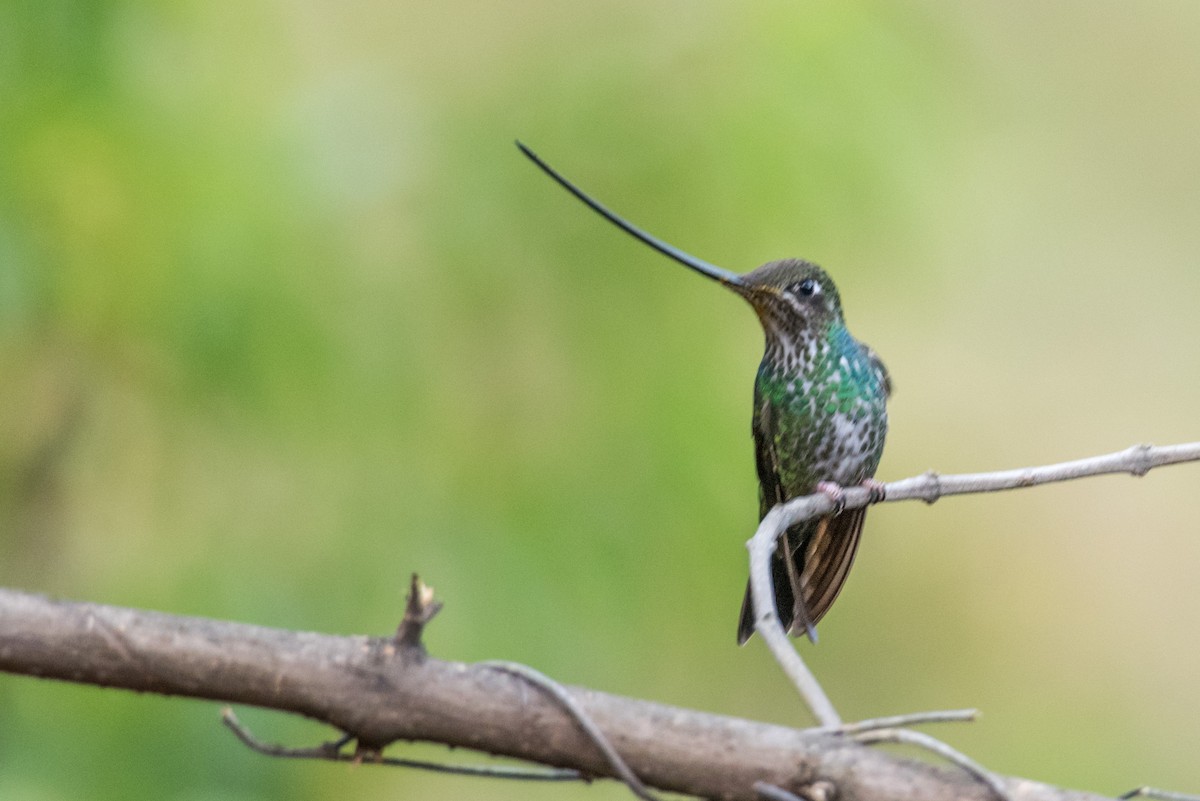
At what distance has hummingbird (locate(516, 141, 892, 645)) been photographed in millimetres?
1291

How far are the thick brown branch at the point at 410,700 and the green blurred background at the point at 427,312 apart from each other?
118cm

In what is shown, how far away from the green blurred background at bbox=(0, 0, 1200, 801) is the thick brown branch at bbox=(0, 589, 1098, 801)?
1.18 metres

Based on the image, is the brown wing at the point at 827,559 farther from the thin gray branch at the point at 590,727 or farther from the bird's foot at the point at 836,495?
the thin gray branch at the point at 590,727

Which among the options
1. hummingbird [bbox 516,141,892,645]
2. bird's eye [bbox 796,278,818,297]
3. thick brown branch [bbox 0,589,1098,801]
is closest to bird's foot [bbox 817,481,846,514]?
hummingbird [bbox 516,141,892,645]

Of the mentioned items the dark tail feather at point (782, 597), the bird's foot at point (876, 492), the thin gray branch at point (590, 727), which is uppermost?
the bird's foot at point (876, 492)

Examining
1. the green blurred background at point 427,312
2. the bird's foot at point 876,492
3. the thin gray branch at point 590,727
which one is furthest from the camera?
the green blurred background at point 427,312

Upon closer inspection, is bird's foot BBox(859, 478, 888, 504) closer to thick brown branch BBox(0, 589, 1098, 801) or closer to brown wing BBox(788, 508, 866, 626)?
brown wing BBox(788, 508, 866, 626)

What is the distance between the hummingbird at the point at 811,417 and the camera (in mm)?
1291

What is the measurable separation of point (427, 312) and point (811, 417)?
0.87 m

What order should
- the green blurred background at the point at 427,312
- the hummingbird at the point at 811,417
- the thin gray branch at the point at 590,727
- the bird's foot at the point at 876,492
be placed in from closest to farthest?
the thin gray branch at the point at 590,727
the bird's foot at the point at 876,492
the hummingbird at the point at 811,417
the green blurred background at the point at 427,312

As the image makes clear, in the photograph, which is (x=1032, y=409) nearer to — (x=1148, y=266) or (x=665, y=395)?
(x=1148, y=266)

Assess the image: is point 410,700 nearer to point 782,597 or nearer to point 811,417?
point 782,597

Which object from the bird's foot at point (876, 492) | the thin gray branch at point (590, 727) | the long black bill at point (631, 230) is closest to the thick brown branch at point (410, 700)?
→ the thin gray branch at point (590, 727)

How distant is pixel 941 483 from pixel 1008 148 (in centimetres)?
208
